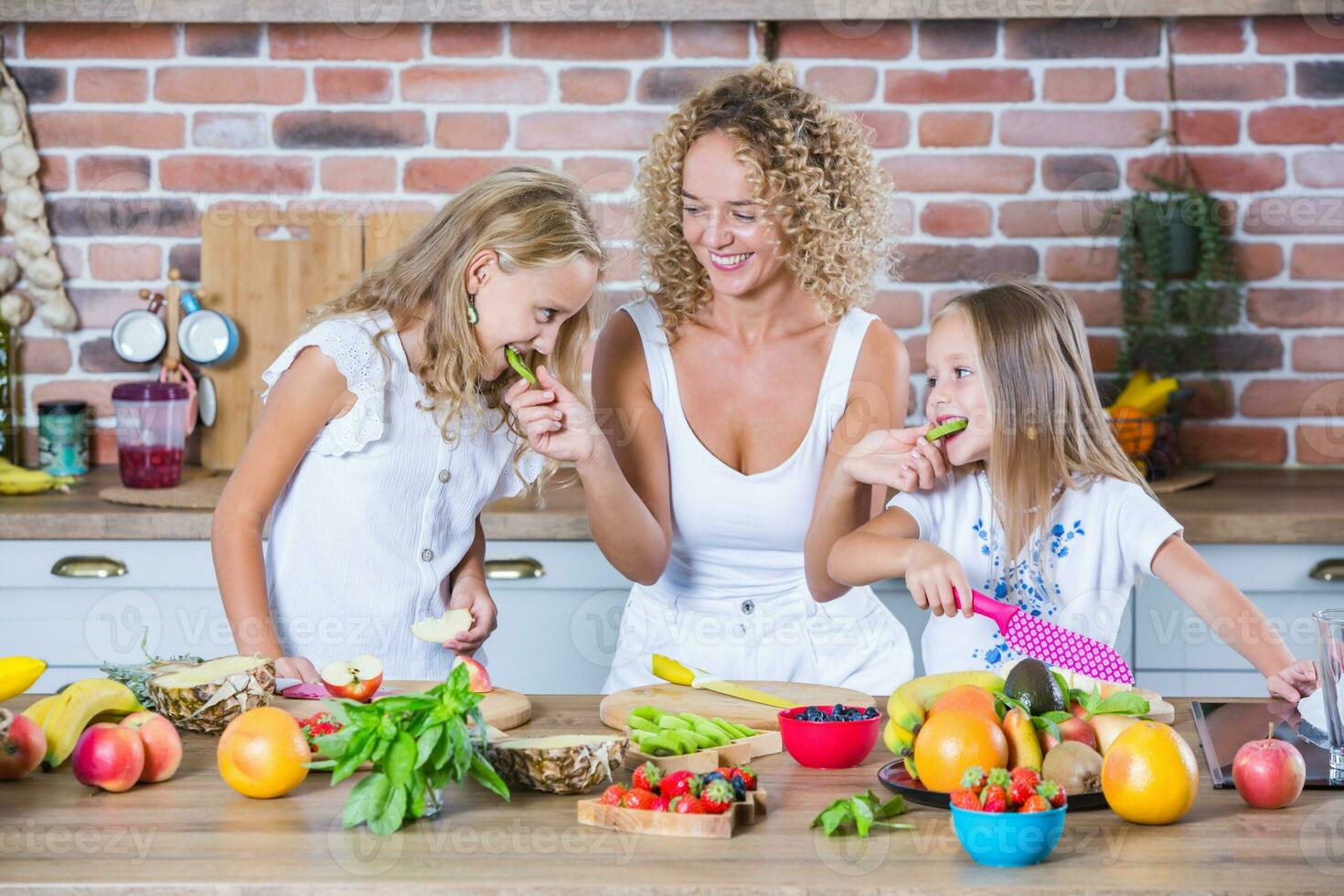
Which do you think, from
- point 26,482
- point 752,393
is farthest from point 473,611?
point 26,482

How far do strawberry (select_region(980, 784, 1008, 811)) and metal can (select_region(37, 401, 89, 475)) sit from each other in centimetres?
232

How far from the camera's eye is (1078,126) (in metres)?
2.81

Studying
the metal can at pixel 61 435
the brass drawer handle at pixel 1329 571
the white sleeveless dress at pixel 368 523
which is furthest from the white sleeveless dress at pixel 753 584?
the metal can at pixel 61 435

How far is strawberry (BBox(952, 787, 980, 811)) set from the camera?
1.02 m

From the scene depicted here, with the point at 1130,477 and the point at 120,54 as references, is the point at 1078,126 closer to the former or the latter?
the point at 1130,477

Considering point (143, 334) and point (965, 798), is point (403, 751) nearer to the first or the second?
point (965, 798)

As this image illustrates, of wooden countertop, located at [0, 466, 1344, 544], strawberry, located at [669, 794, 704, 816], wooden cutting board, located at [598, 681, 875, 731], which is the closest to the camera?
strawberry, located at [669, 794, 704, 816]

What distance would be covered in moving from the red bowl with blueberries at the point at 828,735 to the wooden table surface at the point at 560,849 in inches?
2.1

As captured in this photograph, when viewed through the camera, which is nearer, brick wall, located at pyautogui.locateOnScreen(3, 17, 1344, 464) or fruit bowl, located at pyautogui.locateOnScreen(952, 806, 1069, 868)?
fruit bowl, located at pyautogui.locateOnScreen(952, 806, 1069, 868)

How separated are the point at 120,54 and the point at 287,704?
1.97 meters

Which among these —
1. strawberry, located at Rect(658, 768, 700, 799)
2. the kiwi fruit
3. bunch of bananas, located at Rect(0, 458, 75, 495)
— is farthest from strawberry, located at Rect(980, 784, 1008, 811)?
bunch of bananas, located at Rect(0, 458, 75, 495)

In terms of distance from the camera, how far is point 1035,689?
47.9 inches

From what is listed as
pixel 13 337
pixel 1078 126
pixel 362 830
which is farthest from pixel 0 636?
pixel 1078 126

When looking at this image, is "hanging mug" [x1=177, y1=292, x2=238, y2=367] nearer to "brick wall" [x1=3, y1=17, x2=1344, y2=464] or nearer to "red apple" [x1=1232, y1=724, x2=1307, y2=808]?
"brick wall" [x1=3, y1=17, x2=1344, y2=464]
